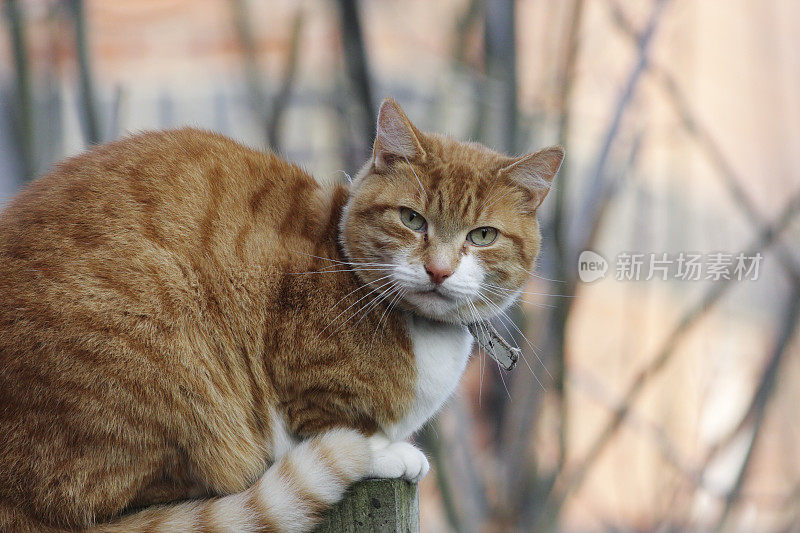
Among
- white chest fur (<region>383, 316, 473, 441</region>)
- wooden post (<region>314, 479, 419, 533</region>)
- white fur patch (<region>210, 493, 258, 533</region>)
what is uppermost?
white chest fur (<region>383, 316, 473, 441</region>)

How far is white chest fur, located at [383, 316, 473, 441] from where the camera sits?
1.96 metres

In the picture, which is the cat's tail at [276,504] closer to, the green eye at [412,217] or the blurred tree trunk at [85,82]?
the green eye at [412,217]

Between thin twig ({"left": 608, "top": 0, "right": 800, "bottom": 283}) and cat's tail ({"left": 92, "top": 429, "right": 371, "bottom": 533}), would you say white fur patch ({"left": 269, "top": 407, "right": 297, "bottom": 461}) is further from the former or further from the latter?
thin twig ({"left": 608, "top": 0, "right": 800, "bottom": 283})

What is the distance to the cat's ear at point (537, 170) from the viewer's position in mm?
1978

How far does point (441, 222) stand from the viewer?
1944 millimetres

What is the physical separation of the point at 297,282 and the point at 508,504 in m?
2.54

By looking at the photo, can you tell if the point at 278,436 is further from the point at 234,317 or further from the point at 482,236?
the point at 482,236

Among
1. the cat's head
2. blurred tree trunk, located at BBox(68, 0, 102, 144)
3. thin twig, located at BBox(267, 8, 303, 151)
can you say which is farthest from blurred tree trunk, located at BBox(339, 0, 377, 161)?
the cat's head

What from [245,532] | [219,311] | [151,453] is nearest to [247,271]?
[219,311]

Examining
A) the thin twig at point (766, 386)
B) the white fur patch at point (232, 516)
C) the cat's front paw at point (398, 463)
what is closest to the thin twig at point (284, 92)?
the cat's front paw at point (398, 463)

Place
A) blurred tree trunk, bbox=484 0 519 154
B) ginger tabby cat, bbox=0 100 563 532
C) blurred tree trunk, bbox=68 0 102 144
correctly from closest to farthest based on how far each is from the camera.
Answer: ginger tabby cat, bbox=0 100 563 532, blurred tree trunk, bbox=68 0 102 144, blurred tree trunk, bbox=484 0 519 154

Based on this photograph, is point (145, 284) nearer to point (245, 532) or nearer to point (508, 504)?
point (245, 532)

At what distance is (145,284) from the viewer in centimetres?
169

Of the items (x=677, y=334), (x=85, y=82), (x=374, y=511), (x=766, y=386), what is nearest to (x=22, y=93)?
(x=85, y=82)
